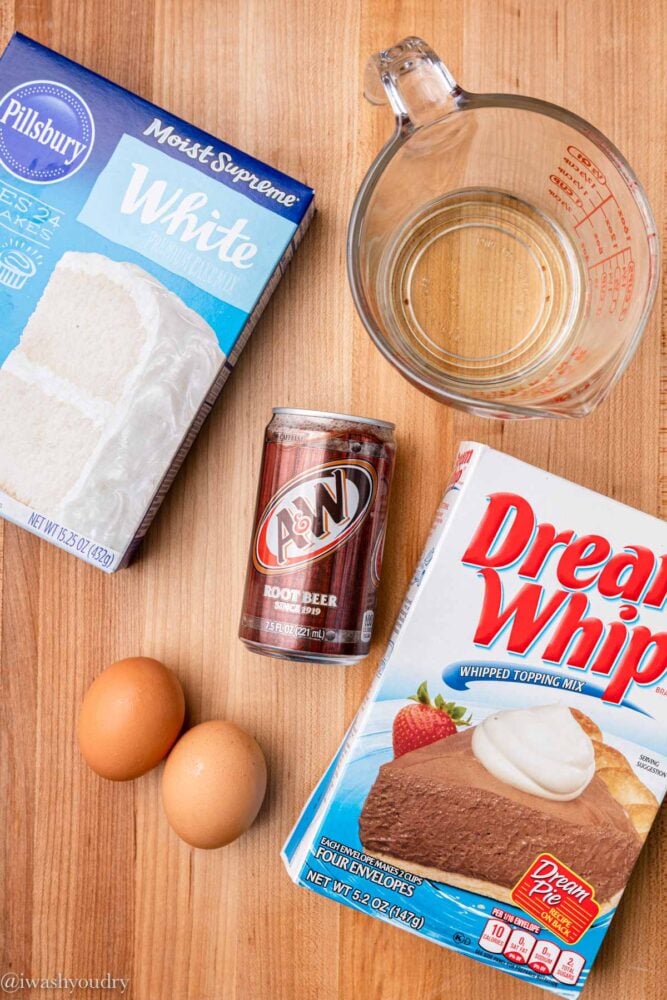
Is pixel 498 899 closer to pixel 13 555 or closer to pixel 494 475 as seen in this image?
pixel 494 475

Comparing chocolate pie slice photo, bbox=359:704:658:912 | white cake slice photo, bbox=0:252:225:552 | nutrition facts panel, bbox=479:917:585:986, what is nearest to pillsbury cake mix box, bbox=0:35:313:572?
white cake slice photo, bbox=0:252:225:552

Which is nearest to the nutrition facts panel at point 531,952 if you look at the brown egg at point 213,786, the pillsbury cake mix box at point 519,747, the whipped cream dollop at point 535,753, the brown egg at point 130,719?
the pillsbury cake mix box at point 519,747

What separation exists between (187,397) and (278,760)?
15.4 inches

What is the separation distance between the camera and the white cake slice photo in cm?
75

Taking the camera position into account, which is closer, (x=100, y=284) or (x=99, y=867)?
(x=100, y=284)

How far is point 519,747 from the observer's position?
0.73 m

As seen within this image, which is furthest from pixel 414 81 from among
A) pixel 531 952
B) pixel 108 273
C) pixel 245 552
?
pixel 531 952

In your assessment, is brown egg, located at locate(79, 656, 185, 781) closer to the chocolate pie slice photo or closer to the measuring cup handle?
the chocolate pie slice photo

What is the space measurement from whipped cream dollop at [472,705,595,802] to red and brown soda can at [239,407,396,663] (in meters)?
0.15

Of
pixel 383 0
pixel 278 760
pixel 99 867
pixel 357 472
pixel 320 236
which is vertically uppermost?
pixel 383 0

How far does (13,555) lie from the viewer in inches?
33.6

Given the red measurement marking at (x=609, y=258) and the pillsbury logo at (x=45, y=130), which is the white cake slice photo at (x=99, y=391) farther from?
the red measurement marking at (x=609, y=258)

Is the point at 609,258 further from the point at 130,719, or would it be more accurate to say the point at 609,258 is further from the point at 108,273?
the point at 130,719

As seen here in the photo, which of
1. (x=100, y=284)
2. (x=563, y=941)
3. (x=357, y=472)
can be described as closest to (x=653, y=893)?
(x=563, y=941)
